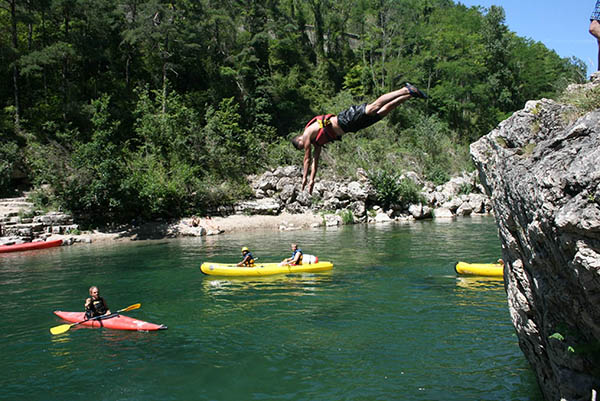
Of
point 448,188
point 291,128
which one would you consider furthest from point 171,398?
point 291,128

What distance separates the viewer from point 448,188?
33531mm

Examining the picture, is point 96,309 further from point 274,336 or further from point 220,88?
point 220,88

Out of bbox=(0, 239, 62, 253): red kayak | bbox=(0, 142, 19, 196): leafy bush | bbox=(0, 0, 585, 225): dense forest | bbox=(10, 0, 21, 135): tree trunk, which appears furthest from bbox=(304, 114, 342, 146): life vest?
bbox=(10, 0, 21, 135): tree trunk

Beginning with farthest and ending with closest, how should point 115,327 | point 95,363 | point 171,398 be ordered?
point 115,327 → point 95,363 → point 171,398

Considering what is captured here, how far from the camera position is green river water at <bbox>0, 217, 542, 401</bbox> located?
278 inches

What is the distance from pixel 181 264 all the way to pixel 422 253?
882 centimetres

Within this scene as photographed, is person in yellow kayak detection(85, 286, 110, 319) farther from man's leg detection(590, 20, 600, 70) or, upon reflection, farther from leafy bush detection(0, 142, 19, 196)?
leafy bush detection(0, 142, 19, 196)

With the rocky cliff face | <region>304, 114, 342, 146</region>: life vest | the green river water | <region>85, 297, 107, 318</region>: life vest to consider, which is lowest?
the green river water

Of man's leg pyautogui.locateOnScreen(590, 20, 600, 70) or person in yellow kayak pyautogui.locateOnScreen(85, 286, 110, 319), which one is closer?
man's leg pyautogui.locateOnScreen(590, 20, 600, 70)

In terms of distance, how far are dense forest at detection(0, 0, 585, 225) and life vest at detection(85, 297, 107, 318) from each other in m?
13.4

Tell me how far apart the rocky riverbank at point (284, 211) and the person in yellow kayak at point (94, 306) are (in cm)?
1322

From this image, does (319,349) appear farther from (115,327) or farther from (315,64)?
(315,64)

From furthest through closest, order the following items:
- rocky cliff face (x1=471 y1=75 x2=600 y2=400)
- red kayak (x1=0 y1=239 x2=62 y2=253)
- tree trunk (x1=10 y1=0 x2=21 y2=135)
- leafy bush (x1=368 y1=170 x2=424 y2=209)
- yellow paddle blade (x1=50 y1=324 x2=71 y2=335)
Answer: leafy bush (x1=368 y1=170 x2=424 y2=209) → tree trunk (x1=10 y1=0 x2=21 y2=135) → red kayak (x1=0 y1=239 x2=62 y2=253) → yellow paddle blade (x1=50 y1=324 x2=71 y2=335) → rocky cliff face (x1=471 y1=75 x2=600 y2=400)

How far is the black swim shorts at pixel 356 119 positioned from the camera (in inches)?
227
